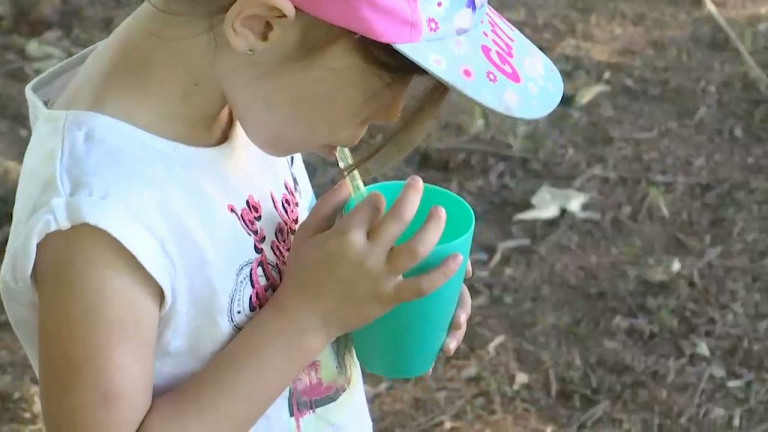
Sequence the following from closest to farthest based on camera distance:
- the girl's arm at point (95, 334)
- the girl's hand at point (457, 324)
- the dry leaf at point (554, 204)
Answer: the girl's arm at point (95, 334)
the girl's hand at point (457, 324)
the dry leaf at point (554, 204)

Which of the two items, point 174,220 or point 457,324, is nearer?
point 174,220

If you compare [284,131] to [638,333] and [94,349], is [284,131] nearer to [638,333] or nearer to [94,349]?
[94,349]

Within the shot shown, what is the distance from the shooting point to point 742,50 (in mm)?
2123

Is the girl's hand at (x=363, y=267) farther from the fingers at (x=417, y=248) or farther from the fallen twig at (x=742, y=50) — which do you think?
the fallen twig at (x=742, y=50)

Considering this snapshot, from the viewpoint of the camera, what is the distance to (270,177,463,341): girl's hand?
62cm

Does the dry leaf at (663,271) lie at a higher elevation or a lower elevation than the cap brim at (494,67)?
lower

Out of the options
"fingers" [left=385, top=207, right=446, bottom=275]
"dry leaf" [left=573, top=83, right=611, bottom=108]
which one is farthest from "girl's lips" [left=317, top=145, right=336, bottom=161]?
"dry leaf" [left=573, top=83, right=611, bottom=108]

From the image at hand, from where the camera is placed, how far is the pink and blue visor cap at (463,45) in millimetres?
556

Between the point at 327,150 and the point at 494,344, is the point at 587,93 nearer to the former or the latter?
the point at 494,344

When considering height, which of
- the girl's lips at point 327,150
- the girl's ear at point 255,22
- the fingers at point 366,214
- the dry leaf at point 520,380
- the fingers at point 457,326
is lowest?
the dry leaf at point 520,380

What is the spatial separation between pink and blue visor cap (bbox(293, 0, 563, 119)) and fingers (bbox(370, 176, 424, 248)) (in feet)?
0.27

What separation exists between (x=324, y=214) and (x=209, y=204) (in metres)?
0.09

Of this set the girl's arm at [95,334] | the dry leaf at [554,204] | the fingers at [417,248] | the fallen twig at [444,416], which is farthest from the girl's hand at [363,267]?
the dry leaf at [554,204]

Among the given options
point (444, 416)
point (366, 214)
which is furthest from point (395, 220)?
point (444, 416)
